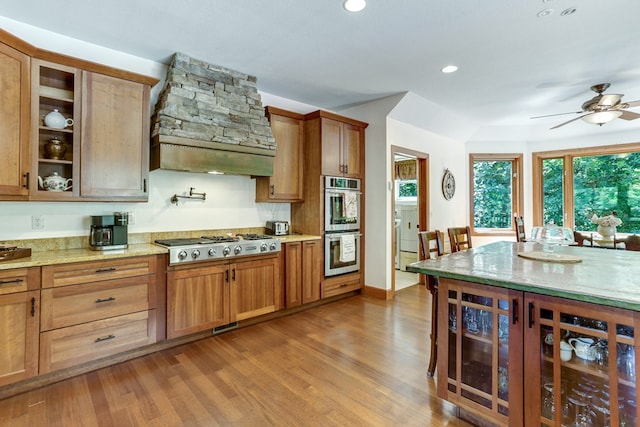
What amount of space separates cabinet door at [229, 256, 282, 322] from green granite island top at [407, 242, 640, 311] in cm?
188

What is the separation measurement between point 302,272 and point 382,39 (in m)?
2.60

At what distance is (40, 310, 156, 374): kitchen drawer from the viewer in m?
2.24

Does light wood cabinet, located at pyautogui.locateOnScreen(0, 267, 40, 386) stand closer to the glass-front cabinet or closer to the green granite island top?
the green granite island top

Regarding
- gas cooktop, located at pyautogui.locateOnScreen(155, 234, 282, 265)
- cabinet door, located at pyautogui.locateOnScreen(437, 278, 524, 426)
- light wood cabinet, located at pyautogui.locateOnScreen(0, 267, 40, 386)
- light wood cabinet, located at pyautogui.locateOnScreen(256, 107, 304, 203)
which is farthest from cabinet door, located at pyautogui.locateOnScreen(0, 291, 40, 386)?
cabinet door, located at pyautogui.locateOnScreen(437, 278, 524, 426)

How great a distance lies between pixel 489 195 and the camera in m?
6.55

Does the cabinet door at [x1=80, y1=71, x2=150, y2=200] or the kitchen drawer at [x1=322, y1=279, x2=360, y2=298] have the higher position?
the cabinet door at [x1=80, y1=71, x2=150, y2=200]

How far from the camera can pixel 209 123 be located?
3.15m

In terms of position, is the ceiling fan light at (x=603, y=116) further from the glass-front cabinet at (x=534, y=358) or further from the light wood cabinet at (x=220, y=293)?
the light wood cabinet at (x=220, y=293)

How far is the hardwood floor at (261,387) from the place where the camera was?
190 cm

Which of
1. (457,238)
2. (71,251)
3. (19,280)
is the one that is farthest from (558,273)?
(71,251)

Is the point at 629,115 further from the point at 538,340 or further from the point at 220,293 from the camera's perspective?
the point at 220,293

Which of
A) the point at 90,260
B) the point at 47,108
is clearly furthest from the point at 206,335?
the point at 47,108

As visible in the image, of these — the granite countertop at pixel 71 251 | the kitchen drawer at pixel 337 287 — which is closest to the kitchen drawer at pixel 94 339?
the granite countertop at pixel 71 251

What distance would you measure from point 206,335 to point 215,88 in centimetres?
254
